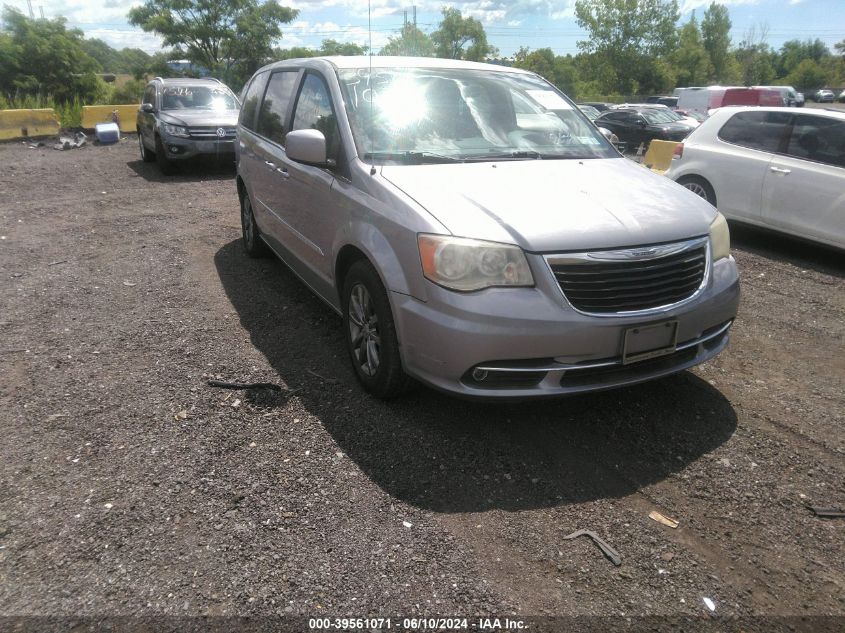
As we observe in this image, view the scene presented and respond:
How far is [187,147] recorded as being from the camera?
1170 cm

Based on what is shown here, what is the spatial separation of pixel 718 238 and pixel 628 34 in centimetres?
7739

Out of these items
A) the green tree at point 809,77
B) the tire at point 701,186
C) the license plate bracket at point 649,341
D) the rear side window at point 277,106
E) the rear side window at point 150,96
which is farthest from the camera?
the green tree at point 809,77

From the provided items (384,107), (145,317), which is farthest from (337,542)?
(145,317)

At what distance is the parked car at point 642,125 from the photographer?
831 inches

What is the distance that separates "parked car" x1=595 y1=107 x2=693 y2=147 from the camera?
21.1m

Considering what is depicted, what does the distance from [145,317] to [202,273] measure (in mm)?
1201

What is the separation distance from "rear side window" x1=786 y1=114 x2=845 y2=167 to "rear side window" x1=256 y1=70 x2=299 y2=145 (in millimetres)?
5276

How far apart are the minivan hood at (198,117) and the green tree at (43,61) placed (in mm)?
21666

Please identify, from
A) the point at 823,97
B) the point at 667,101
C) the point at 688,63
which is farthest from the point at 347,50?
the point at 688,63

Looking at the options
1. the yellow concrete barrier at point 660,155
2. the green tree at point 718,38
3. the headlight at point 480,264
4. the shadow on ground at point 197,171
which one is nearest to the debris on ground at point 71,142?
the shadow on ground at point 197,171

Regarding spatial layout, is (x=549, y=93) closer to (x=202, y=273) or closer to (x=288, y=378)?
(x=288, y=378)

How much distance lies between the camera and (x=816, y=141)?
265 inches

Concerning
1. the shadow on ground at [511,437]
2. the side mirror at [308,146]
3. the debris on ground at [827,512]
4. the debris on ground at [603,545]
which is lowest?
the debris on ground at [827,512]

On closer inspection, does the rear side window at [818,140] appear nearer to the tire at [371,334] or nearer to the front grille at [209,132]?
the tire at [371,334]
